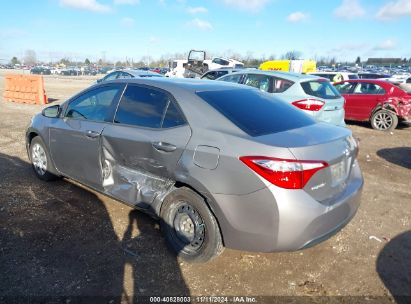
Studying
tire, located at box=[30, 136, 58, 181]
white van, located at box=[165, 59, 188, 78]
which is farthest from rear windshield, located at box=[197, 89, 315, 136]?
white van, located at box=[165, 59, 188, 78]

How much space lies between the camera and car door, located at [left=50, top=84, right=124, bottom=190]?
13.0ft

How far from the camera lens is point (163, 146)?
3.25 meters

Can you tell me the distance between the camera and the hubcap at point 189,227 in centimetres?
318

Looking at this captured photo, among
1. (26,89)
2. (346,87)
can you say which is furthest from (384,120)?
(26,89)

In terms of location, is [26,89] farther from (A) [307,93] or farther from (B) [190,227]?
(B) [190,227]

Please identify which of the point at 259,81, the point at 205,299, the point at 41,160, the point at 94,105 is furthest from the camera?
the point at 259,81

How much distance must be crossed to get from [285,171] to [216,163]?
0.57 metres

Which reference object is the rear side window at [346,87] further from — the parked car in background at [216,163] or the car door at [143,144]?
the car door at [143,144]

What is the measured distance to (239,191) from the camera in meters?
2.75

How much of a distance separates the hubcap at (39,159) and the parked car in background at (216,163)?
A: 0.98 m

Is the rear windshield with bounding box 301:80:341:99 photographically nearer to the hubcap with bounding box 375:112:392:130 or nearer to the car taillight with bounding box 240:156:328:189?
the hubcap with bounding box 375:112:392:130

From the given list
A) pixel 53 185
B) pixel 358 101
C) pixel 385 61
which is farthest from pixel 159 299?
pixel 385 61

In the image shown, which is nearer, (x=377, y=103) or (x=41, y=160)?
(x=41, y=160)

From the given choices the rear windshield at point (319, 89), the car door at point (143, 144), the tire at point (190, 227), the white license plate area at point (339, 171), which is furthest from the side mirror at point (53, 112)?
the rear windshield at point (319, 89)
